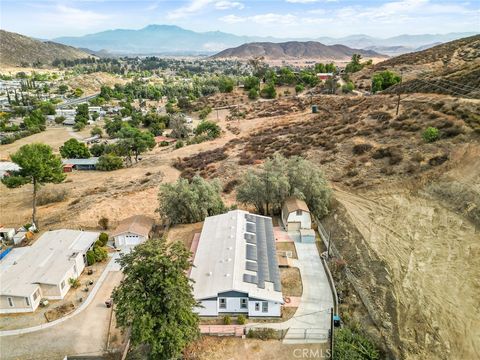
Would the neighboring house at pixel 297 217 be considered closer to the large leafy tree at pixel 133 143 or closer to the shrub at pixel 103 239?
the shrub at pixel 103 239

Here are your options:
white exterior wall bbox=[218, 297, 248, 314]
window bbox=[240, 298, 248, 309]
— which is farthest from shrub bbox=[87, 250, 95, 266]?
window bbox=[240, 298, 248, 309]

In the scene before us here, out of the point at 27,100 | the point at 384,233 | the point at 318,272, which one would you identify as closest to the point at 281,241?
the point at 318,272

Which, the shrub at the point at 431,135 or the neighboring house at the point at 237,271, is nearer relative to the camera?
the neighboring house at the point at 237,271

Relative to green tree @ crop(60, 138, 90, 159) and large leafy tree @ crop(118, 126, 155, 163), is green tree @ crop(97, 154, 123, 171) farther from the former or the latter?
green tree @ crop(60, 138, 90, 159)

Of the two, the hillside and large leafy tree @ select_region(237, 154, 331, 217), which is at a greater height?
the hillside

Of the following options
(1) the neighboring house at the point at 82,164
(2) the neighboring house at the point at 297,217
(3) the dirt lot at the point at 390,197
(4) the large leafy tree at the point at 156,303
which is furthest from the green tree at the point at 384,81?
(4) the large leafy tree at the point at 156,303
